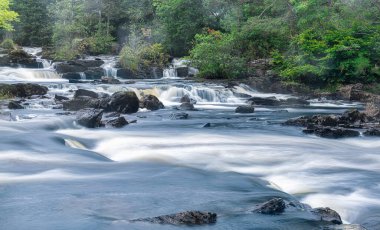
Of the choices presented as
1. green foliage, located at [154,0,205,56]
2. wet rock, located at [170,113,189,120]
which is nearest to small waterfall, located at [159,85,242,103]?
wet rock, located at [170,113,189,120]

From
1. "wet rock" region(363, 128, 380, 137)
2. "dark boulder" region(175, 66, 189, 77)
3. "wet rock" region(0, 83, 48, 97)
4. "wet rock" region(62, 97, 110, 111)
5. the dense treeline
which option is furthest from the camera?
"dark boulder" region(175, 66, 189, 77)

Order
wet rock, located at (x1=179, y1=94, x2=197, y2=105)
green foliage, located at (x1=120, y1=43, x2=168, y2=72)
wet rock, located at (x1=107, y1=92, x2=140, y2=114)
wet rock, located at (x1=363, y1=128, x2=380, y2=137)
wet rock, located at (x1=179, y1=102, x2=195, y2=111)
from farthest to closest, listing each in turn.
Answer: green foliage, located at (x1=120, y1=43, x2=168, y2=72) → wet rock, located at (x1=179, y1=94, x2=197, y2=105) → wet rock, located at (x1=179, y1=102, x2=195, y2=111) → wet rock, located at (x1=107, y1=92, x2=140, y2=114) → wet rock, located at (x1=363, y1=128, x2=380, y2=137)

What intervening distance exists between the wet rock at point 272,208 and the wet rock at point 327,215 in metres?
0.46

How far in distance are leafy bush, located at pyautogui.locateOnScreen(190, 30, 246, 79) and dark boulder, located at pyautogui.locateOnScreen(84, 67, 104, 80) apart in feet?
18.8

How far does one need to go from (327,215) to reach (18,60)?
93.1 ft

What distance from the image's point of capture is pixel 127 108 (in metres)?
18.8

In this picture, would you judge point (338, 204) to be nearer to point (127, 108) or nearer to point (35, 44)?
point (127, 108)

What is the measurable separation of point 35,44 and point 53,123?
104 feet

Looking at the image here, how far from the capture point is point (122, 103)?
18703mm

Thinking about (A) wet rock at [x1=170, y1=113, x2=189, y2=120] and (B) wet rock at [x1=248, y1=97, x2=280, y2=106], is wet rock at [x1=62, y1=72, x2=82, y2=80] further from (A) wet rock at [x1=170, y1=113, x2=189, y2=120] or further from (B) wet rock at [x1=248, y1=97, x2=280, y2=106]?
(A) wet rock at [x1=170, y1=113, x2=189, y2=120]

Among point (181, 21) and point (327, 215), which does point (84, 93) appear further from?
point (181, 21)

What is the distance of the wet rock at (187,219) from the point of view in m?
6.44

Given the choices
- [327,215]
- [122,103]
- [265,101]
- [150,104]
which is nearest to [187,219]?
[327,215]

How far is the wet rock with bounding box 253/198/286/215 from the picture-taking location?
6898mm
